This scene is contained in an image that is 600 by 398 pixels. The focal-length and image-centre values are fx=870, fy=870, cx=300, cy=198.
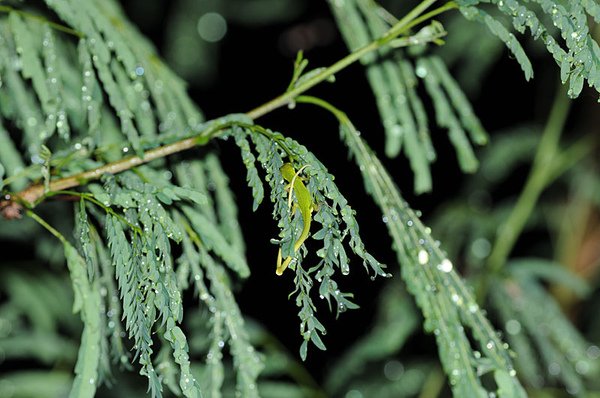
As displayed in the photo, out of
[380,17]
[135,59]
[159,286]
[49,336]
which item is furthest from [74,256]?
[49,336]

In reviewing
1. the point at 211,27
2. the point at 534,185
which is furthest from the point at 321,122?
the point at 534,185

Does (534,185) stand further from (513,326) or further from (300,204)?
(300,204)

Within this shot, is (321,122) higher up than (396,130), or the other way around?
(321,122)

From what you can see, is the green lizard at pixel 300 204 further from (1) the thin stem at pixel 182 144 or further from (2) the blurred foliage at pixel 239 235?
(1) the thin stem at pixel 182 144

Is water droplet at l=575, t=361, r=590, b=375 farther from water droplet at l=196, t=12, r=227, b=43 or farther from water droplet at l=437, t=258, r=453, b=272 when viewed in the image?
water droplet at l=196, t=12, r=227, b=43

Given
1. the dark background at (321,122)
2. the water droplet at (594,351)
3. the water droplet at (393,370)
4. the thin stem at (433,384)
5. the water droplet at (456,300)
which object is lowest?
the water droplet at (594,351)

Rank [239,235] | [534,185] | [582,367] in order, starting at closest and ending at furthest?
[239,235] < [582,367] < [534,185]

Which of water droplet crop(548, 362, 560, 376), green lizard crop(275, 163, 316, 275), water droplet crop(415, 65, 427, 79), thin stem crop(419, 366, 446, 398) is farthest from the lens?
thin stem crop(419, 366, 446, 398)

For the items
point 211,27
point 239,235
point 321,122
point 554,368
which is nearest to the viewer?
point 239,235

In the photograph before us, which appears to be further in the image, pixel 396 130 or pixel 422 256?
pixel 396 130

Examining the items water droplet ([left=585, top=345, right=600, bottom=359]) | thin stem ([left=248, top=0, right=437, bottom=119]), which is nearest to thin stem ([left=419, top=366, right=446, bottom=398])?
water droplet ([left=585, top=345, right=600, bottom=359])

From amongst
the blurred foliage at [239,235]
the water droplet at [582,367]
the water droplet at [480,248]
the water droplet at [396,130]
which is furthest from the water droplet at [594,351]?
the water droplet at [396,130]
